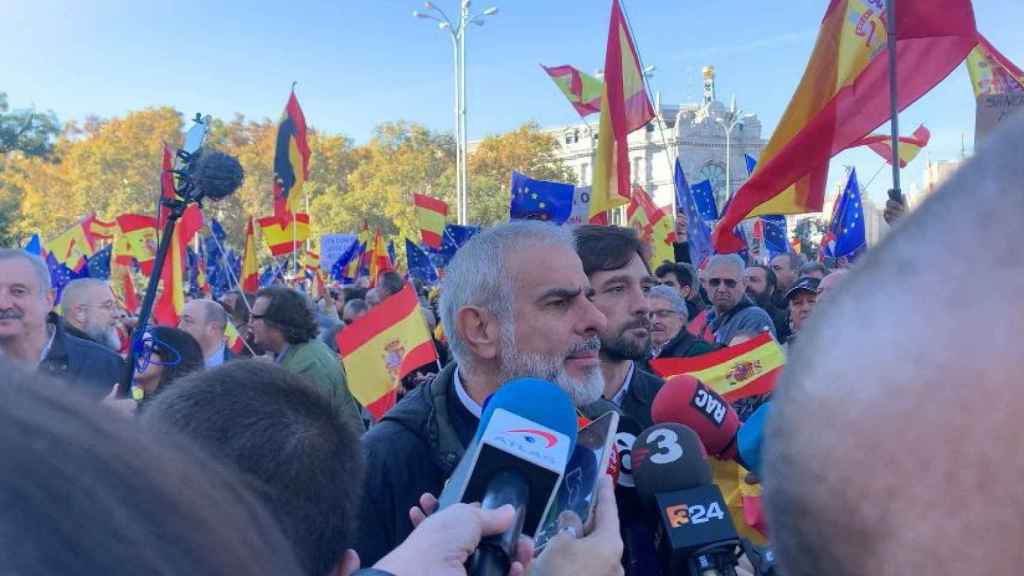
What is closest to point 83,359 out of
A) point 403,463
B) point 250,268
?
point 403,463

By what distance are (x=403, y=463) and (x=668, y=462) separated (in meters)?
0.62

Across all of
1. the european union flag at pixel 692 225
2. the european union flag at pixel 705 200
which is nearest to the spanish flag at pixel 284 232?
the european union flag at pixel 692 225

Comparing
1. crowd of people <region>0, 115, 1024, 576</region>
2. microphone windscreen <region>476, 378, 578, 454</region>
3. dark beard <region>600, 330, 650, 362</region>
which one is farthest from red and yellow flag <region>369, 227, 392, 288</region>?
crowd of people <region>0, 115, 1024, 576</region>

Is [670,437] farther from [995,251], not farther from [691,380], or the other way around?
[995,251]

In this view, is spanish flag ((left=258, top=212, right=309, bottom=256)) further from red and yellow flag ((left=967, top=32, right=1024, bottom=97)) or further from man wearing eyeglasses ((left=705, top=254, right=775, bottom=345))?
red and yellow flag ((left=967, top=32, right=1024, bottom=97))

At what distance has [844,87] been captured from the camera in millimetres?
4953

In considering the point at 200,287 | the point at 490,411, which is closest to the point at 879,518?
the point at 490,411

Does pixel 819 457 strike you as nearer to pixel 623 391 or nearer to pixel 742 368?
pixel 623 391

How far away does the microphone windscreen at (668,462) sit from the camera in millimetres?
2168

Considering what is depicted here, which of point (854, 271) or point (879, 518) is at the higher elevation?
point (854, 271)

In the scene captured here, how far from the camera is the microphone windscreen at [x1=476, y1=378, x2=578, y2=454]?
1600 mm

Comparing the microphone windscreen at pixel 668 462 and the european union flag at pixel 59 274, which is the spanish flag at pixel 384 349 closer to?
the microphone windscreen at pixel 668 462

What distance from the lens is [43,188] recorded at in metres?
51.9

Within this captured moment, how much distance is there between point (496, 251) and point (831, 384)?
2.12m
